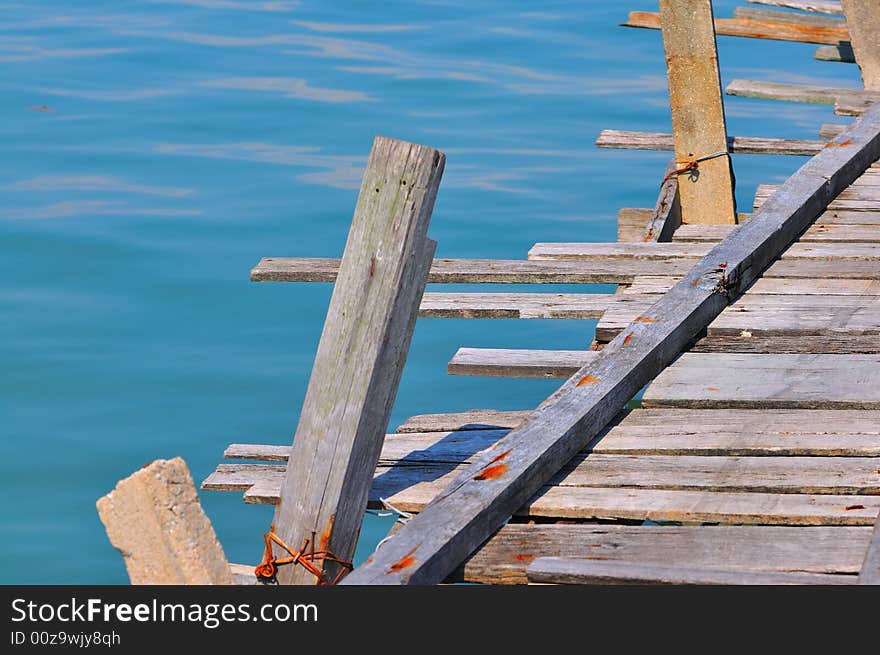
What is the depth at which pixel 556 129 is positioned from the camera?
45.1 feet

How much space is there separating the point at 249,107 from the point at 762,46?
20.0ft

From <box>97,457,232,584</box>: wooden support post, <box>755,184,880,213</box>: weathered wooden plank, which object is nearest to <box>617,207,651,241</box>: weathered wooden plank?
<box>755,184,880,213</box>: weathered wooden plank

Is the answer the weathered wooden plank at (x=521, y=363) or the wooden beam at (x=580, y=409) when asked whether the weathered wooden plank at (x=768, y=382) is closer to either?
the wooden beam at (x=580, y=409)

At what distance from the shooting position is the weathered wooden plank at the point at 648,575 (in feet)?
9.75

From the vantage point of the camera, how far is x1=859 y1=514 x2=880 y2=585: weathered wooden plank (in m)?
2.92

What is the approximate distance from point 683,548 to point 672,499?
0.28 meters

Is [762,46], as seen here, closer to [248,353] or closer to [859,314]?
[248,353]

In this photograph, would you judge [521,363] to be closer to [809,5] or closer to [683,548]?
[683,548]

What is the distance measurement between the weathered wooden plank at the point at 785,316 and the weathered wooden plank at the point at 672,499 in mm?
1059

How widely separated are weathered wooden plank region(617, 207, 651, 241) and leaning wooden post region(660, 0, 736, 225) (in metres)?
0.36

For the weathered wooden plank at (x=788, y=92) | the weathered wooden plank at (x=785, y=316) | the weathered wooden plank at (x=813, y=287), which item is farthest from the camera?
the weathered wooden plank at (x=788, y=92)

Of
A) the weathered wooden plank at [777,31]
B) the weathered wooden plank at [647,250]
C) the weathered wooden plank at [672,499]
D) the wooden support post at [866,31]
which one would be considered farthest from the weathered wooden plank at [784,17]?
the weathered wooden plank at [672,499]

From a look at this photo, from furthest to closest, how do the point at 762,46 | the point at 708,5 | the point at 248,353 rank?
the point at 762,46 < the point at 248,353 < the point at 708,5
